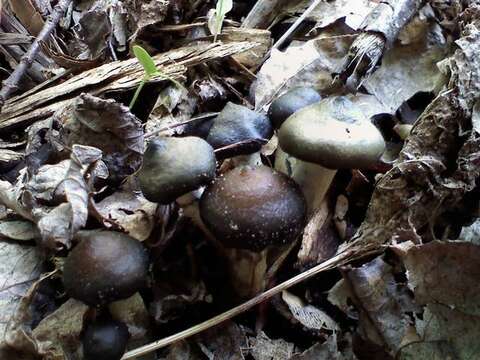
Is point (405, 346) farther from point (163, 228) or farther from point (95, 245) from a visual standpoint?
point (95, 245)

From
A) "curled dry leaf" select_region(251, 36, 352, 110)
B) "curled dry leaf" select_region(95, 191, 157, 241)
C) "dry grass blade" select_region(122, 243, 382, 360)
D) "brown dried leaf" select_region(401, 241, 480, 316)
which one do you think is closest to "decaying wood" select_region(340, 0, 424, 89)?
"curled dry leaf" select_region(251, 36, 352, 110)

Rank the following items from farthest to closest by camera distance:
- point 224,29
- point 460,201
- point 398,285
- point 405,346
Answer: point 224,29 → point 460,201 → point 398,285 → point 405,346

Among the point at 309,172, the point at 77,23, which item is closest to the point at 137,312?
the point at 309,172

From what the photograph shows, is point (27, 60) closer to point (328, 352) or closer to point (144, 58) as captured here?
point (144, 58)

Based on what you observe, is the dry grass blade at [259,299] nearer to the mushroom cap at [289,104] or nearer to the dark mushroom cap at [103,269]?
the dark mushroom cap at [103,269]

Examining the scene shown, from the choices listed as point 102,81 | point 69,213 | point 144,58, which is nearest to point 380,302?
point 69,213

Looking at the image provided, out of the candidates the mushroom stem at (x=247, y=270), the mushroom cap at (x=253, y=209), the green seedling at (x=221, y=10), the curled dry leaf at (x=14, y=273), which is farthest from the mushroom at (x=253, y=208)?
the green seedling at (x=221, y=10)
